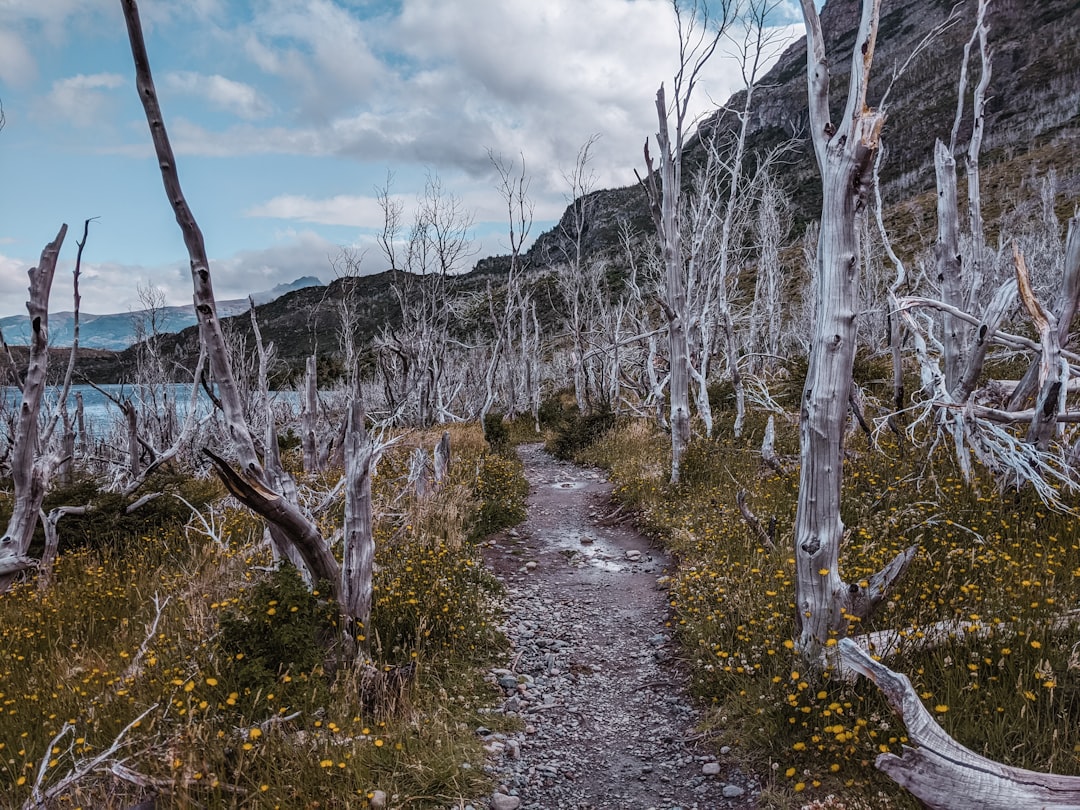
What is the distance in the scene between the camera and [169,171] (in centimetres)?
317

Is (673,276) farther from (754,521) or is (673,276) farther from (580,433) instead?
(580,433)

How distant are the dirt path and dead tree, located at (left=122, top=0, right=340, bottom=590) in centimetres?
228

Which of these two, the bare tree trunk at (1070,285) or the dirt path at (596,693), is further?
the bare tree trunk at (1070,285)

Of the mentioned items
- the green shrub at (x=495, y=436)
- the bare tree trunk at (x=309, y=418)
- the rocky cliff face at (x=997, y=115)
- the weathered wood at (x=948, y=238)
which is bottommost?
the green shrub at (x=495, y=436)

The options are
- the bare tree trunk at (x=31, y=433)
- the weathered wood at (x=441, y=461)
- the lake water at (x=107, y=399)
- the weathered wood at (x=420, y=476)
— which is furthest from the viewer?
the lake water at (x=107, y=399)

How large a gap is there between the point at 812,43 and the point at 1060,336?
11.8 feet

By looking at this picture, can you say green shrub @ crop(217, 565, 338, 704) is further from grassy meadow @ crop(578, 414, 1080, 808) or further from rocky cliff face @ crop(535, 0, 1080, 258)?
rocky cliff face @ crop(535, 0, 1080, 258)

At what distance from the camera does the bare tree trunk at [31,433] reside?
189 inches

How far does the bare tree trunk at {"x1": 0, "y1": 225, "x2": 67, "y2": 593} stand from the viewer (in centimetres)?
480

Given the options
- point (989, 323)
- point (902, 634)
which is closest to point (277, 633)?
point (902, 634)

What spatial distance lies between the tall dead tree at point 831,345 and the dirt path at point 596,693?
1.22 meters

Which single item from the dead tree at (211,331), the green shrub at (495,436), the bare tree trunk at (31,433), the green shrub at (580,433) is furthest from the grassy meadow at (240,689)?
the green shrub at (580,433)

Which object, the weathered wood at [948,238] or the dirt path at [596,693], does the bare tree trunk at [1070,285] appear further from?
the dirt path at [596,693]

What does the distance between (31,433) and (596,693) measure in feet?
18.2
